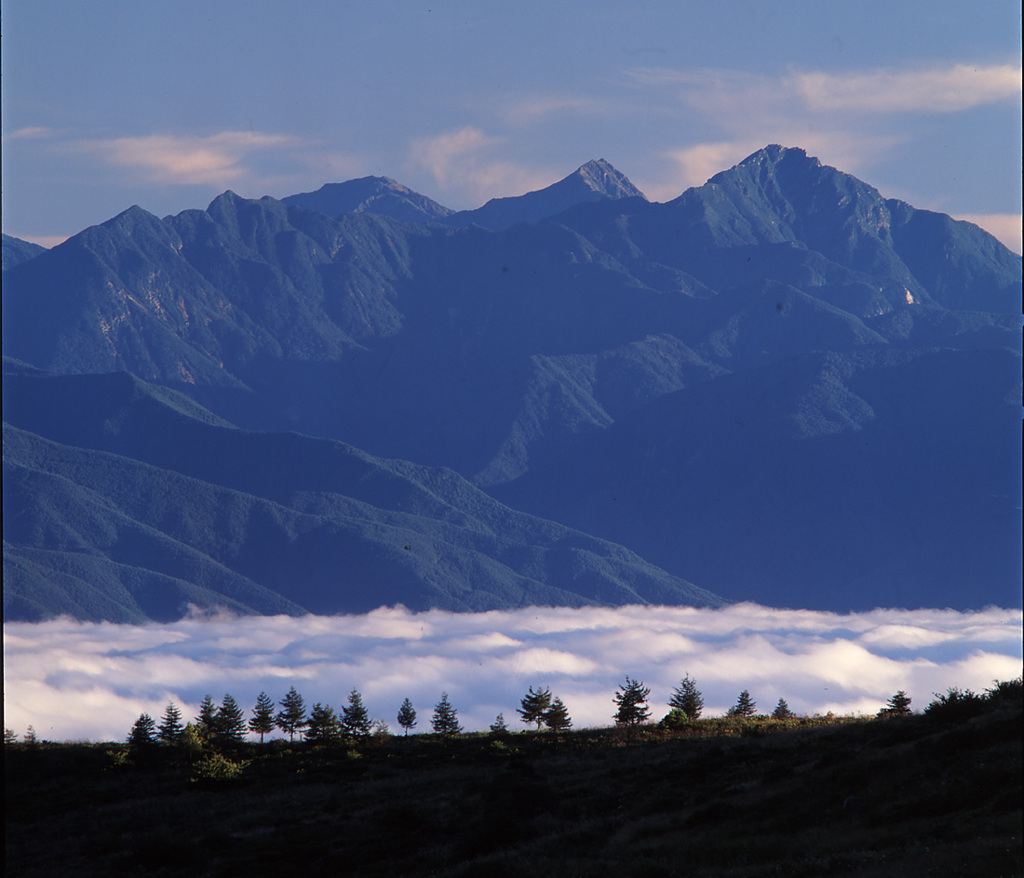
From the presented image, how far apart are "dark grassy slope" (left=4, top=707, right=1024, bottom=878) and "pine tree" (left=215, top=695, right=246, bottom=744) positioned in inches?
578

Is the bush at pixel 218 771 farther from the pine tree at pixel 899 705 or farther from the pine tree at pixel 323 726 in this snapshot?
the pine tree at pixel 899 705

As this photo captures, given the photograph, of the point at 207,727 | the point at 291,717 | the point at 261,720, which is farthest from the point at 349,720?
the point at 261,720

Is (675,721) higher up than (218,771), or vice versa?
(675,721)

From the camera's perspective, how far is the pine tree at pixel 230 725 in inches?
3757

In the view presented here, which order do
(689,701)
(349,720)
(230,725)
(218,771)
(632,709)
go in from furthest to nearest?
(349,720)
(230,725)
(689,701)
(632,709)
(218,771)

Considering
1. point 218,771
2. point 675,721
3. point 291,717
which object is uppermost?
point 291,717

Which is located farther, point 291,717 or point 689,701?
point 291,717

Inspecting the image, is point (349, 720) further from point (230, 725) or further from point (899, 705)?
point (899, 705)

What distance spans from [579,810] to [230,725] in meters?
54.9

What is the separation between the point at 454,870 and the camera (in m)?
42.4

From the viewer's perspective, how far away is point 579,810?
1986 inches

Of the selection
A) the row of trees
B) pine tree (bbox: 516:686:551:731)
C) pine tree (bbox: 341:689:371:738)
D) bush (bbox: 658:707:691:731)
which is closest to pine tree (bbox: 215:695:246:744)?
the row of trees

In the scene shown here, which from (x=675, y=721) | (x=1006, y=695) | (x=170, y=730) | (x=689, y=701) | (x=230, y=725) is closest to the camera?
(x=1006, y=695)

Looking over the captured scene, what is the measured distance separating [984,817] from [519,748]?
148 ft
